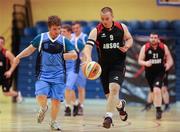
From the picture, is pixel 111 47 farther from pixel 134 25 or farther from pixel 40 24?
pixel 40 24

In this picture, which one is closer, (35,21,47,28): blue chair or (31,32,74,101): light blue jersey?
(31,32,74,101): light blue jersey

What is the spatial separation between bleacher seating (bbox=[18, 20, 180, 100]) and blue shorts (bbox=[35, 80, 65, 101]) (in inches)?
430

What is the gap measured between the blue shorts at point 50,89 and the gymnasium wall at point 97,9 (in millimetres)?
13137

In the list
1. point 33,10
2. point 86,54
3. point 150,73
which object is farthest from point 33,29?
point 86,54

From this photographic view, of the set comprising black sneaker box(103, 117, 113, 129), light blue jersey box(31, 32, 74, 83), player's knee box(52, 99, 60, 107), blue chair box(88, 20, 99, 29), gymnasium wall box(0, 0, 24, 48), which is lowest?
black sneaker box(103, 117, 113, 129)

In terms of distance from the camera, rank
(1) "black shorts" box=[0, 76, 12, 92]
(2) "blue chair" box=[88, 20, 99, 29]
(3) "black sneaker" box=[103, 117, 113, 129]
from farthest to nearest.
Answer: (2) "blue chair" box=[88, 20, 99, 29] < (1) "black shorts" box=[0, 76, 12, 92] < (3) "black sneaker" box=[103, 117, 113, 129]

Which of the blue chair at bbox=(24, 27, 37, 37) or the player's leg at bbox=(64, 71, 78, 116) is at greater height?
the blue chair at bbox=(24, 27, 37, 37)

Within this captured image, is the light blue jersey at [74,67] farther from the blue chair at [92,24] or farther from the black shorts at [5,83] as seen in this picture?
the blue chair at [92,24]

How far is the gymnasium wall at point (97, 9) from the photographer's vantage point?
75.2 ft

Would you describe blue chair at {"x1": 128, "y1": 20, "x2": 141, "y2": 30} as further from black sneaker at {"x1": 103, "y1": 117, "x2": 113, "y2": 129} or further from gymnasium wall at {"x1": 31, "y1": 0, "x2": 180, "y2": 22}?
black sneaker at {"x1": 103, "y1": 117, "x2": 113, "y2": 129}

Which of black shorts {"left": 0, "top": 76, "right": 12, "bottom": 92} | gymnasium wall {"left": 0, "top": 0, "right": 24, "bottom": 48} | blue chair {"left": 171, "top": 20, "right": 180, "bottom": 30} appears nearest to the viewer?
black shorts {"left": 0, "top": 76, "right": 12, "bottom": 92}

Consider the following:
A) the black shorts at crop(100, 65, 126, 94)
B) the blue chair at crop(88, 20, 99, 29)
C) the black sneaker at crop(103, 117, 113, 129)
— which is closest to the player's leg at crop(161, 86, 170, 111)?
the blue chair at crop(88, 20, 99, 29)

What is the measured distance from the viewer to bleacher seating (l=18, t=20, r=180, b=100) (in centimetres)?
2131

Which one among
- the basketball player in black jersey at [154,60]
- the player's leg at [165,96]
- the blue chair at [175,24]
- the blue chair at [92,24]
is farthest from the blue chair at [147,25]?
the basketball player in black jersey at [154,60]
